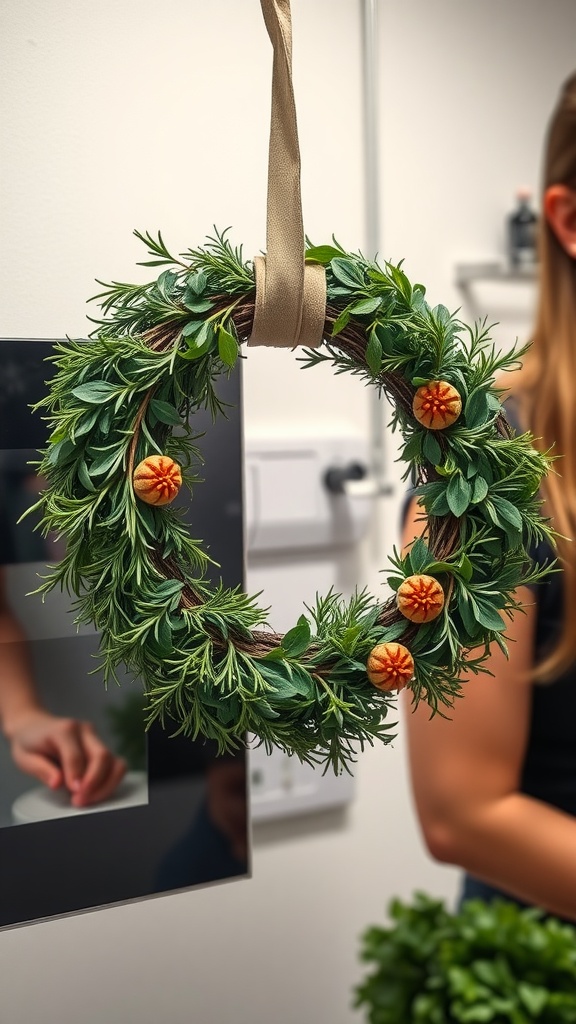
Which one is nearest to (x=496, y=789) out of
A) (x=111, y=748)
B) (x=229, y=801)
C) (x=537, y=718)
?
(x=537, y=718)

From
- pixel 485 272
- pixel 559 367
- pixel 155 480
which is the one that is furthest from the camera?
pixel 485 272

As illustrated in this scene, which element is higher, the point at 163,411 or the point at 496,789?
the point at 163,411

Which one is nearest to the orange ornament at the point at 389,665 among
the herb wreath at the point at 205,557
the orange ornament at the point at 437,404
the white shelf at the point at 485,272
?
the herb wreath at the point at 205,557

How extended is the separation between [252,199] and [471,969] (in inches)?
25.3

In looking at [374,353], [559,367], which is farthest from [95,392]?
[559,367]

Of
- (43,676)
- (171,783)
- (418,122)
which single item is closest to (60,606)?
(43,676)

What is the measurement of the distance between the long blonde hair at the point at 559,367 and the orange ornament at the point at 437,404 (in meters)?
0.35

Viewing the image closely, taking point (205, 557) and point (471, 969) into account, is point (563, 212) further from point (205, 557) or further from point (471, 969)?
point (471, 969)

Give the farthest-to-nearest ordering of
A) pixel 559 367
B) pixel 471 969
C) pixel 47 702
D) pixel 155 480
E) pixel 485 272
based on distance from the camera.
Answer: pixel 485 272 < pixel 559 367 < pixel 471 969 < pixel 47 702 < pixel 155 480

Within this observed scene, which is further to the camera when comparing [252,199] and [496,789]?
[496,789]

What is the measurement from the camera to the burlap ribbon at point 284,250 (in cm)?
55

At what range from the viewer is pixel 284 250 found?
552 mm

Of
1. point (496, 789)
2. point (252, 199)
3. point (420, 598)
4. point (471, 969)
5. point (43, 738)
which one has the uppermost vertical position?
point (252, 199)

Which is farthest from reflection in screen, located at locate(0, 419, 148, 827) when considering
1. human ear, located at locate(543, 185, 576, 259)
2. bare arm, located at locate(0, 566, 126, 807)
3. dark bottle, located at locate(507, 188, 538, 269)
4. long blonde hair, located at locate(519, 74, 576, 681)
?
dark bottle, located at locate(507, 188, 538, 269)
